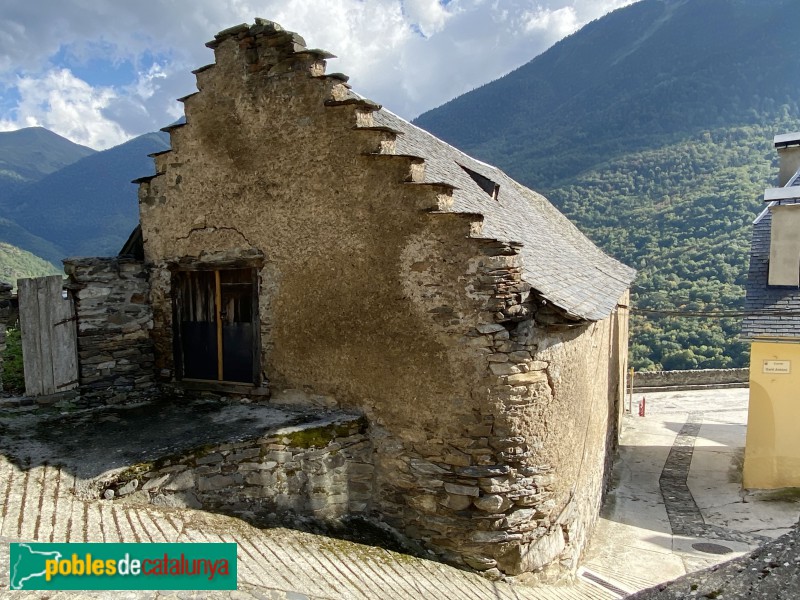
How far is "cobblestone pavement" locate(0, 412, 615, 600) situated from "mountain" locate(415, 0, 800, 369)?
14597 mm

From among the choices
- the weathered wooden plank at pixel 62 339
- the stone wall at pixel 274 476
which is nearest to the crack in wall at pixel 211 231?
the weathered wooden plank at pixel 62 339

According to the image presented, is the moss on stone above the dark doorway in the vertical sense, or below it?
below

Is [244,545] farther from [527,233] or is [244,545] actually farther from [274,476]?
[527,233]

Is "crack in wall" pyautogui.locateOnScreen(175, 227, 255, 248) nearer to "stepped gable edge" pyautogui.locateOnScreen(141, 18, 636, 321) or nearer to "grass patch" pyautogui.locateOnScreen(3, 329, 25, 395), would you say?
"stepped gable edge" pyautogui.locateOnScreen(141, 18, 636, 321)

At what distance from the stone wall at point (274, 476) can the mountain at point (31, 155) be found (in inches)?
3259

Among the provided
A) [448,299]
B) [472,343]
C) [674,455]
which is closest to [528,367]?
[472,343]

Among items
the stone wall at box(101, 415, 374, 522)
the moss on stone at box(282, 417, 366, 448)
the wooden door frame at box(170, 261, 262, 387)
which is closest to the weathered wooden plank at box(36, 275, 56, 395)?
the wooden door frame at box(170, 261, 262, 387)

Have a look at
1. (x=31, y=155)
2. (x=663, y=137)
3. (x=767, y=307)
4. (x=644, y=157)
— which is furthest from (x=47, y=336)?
(x=31, y=155)

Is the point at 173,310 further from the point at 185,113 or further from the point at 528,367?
the point at 528,367

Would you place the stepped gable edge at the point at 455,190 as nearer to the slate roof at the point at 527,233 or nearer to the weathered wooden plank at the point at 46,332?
the slate roof at the point at 527,233

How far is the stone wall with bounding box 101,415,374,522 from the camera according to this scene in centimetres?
531

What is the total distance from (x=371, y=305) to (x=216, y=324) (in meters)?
2.69

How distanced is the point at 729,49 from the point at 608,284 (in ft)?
242

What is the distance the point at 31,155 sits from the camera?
102688 mm
